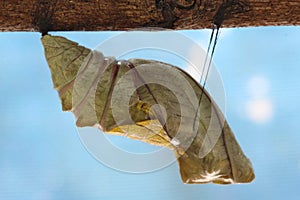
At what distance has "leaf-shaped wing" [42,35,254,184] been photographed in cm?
135

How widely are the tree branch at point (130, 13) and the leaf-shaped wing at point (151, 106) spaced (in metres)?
0.08

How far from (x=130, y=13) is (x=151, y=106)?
35 centimetres

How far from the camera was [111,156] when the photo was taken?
5.22 ft

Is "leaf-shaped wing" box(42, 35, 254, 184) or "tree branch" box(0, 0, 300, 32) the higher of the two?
"tree branch" box(0, 0, 300, 32)

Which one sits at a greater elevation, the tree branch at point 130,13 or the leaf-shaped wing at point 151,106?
the tree branch at point 130,13

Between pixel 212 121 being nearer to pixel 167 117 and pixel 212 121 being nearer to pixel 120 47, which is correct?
pixel 167 117

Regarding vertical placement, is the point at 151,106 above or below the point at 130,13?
below

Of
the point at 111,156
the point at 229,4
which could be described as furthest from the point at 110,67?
the point at 229,4

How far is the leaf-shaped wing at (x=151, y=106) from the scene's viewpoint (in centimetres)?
135

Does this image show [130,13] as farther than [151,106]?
Yes

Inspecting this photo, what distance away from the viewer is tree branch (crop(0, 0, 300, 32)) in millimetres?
1440

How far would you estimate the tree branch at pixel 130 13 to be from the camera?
144 cm

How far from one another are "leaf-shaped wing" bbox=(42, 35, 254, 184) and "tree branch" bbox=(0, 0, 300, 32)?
8cm

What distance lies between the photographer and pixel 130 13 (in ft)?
4.80
